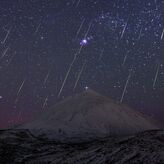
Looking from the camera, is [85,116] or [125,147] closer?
[125,147]

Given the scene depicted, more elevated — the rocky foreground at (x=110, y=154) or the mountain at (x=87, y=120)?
the mountain at (x=87, y=120)

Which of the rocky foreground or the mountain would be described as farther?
the mountain

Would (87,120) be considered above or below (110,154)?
above

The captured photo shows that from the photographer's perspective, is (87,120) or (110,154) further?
(87,120)

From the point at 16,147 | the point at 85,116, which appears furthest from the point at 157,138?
the point at 85,116

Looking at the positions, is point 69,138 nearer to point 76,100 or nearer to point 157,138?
point 157,138

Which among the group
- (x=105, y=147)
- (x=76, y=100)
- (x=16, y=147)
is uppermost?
(x=76, y=100)

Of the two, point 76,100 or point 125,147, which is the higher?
point 76,100

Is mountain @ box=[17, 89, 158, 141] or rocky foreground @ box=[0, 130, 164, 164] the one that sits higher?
mountain @ box=[17, 89, 158, 141]
